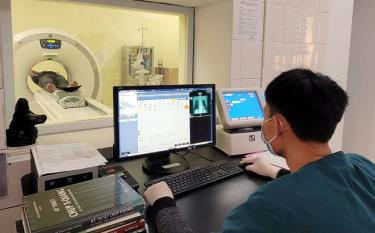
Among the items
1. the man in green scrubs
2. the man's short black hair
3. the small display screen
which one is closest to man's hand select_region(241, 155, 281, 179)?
the man in green scrubs

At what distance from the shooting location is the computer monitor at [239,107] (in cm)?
163

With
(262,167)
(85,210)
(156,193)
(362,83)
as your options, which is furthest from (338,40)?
(85,210)

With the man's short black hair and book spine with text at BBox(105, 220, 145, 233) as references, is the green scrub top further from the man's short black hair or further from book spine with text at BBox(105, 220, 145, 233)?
book spine with text at BBox(105, 220, 145, 233)

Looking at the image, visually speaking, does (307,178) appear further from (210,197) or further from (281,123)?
(210,197)

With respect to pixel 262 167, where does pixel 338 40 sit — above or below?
above

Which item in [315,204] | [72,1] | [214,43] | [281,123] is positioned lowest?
[315,204]

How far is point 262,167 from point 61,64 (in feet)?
6.14

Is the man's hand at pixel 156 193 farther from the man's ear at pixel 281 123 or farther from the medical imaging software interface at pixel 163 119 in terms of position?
the man's ear at pixel 281 123

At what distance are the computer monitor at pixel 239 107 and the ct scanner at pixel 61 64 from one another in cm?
82

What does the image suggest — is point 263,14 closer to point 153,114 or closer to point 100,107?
point 153,114

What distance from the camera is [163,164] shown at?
4.85ft

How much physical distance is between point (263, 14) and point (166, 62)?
3.50 feet

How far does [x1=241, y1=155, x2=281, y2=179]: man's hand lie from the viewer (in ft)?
4.40

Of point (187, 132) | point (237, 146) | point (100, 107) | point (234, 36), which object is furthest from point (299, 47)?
point (100, 107)
